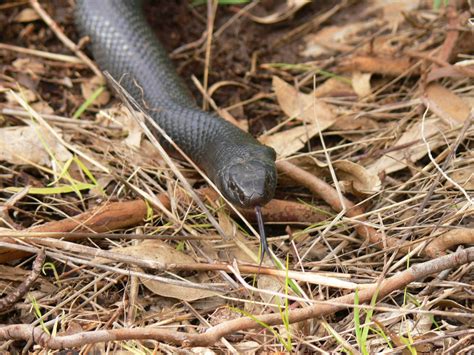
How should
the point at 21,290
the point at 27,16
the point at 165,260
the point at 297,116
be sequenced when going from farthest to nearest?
1. the point at 27,16
2. the point at 297,116
3. the point at 165,260
4. the point at 21,290

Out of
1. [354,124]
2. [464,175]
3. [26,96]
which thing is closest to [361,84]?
[354,124]

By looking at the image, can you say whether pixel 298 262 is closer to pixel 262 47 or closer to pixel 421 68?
pixel 421 68

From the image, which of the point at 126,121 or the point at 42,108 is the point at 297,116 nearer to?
the point at 126,121

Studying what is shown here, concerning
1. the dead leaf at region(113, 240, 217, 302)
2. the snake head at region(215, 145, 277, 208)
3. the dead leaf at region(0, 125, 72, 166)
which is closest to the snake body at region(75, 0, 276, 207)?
the snake head at region(215, 145, 277, 208)

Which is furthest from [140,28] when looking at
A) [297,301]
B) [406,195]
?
[297,301]

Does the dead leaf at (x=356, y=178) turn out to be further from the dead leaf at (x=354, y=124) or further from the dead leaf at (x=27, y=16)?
the dead leaf at (x=27, y=16)

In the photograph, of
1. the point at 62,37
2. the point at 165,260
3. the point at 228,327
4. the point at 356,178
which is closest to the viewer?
the point at 228,327

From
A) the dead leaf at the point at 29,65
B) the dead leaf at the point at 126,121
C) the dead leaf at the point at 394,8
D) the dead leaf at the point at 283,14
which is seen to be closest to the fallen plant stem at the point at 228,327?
the dead leaf at the point at 126,121
